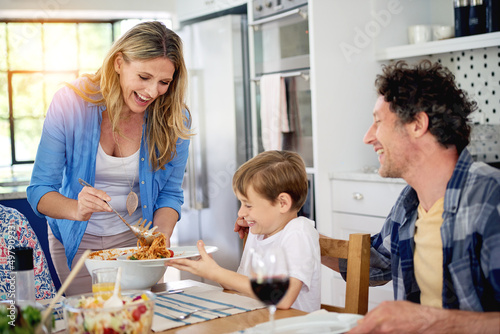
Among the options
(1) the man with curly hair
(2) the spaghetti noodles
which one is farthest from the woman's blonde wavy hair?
(1) the man with curly hair

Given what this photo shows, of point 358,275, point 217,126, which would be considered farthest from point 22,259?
point 217,126

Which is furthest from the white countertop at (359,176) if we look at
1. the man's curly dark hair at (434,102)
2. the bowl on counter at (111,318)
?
the bowl on counter at (111,318)

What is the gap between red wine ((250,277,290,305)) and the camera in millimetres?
1072

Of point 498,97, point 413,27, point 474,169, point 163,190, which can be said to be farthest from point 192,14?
point 474,169

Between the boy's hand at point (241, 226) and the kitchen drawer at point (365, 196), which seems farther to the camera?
the kitchen drawer at point (365, 196)

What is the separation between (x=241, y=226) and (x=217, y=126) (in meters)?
2.52

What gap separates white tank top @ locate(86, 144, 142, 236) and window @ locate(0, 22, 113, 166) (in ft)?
14.6

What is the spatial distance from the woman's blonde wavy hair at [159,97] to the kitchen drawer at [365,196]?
136 cm

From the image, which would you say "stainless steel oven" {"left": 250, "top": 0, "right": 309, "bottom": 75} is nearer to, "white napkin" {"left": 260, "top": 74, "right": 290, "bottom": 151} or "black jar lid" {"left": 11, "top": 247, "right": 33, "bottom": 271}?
"white napkin" {"left": 260, "top": 74, "right": 290, "bottom": 151}

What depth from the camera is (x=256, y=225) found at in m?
1.71

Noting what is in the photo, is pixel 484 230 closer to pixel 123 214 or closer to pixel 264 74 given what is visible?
pixel 123 214

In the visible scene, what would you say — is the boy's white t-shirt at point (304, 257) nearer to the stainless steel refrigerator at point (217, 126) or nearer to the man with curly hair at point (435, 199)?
the man with curly hair at point (435, 199)

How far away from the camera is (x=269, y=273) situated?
1.07 meters

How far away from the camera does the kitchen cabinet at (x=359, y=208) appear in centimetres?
311
